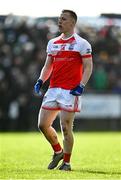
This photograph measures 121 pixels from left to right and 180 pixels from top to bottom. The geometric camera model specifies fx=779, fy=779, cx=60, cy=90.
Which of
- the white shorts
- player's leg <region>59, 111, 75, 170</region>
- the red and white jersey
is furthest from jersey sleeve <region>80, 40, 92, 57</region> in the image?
player's leg <region>59, 111, 75, 170</region>

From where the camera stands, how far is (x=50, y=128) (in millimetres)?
10906

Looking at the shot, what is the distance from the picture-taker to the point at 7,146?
17594 mm

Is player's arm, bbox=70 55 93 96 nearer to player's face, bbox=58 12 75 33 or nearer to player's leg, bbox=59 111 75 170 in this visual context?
player's leg, bbox=59 111 75 170

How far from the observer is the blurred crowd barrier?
25.8 m

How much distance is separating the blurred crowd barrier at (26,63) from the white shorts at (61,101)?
14.6 meters

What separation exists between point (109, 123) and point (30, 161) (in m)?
15.0

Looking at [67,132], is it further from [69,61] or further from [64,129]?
[69,61]

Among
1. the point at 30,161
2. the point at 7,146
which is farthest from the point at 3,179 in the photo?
the point at 7,146

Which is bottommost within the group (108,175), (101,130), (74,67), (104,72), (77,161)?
(101,130)

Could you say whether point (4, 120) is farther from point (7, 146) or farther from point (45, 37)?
point (7, 146)

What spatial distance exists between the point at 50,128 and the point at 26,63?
15318 millimetres

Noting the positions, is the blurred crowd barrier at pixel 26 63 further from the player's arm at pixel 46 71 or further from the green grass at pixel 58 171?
the player's arm at pixel 46 71

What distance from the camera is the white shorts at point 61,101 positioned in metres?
10.6

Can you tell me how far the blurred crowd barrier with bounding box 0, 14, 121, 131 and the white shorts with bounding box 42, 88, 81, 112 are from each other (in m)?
14.6
